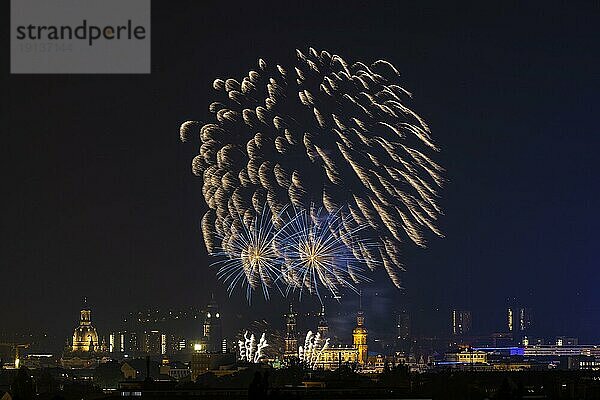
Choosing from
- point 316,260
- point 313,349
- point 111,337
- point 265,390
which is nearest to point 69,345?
point 111,337

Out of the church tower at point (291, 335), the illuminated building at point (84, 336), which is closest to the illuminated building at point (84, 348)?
the illuminated building at point (84, 336)

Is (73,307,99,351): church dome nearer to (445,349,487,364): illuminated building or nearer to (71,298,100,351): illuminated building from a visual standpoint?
(71,298,100,351): illuminated building

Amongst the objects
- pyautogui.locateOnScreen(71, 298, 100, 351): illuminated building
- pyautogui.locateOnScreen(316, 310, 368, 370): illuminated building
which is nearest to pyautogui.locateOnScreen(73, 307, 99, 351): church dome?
pyautogui.locateOnScreen(71, 298, 100, 351): illuminated building

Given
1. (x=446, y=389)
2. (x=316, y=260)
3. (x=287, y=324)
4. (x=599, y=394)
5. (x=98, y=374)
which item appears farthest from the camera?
(x=287, y=324)

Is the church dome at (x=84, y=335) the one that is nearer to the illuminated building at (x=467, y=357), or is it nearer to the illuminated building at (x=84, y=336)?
the illuminated building at (x=84, y=336)

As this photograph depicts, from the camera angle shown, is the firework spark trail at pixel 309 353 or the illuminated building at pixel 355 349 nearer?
the firework spark trail at pixel 309 353

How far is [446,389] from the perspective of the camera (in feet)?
205

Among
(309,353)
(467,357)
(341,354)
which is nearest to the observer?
(309,353)

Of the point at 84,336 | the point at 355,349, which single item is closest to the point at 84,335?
the point at 84,336

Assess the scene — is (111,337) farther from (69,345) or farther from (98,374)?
(98,374)

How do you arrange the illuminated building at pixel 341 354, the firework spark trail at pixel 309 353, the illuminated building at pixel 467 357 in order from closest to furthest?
the firework spark trail at pixel 309 353, the illuminated building at pixel 341 354, the illuminated building at pixel 467 357

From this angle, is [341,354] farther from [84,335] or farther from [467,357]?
[84,335]

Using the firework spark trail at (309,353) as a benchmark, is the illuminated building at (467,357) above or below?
below

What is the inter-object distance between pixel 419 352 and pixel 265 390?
548 ft
